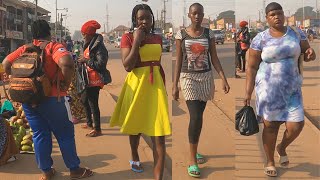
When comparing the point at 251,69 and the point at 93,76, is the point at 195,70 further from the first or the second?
the point at 93,76

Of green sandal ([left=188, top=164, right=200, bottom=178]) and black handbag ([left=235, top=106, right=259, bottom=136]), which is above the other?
black handbag ([left=235, top=106, right=259, bottom=136])

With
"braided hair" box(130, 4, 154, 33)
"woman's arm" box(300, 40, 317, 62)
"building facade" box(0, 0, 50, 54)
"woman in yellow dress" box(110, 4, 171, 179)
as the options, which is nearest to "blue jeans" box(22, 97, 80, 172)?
"woman in yellow dress" box(110, 4, 171, 179)

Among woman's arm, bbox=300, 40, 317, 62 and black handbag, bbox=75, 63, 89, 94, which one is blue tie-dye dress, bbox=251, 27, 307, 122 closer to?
woman's arm, bbox=300, 40, 317, 62

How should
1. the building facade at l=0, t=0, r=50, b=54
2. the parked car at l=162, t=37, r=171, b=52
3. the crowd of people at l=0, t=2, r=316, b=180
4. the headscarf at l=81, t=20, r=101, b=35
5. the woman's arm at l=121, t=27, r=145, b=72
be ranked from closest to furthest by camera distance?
1. the woman's arm at l=121, t=27, r=145, b=72
2. the crowd of people at l=0, t=2, r=316, b=180
3. the parked car at l=162, t=37, r=171, b=52
4. the headscarf at l=81, t=20, r=101, b=35
5. the building facade at l=0, t=0, r=50, b=54

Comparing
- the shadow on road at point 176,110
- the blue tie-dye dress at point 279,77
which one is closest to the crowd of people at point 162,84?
the blue tie-dye dress at point 279,77

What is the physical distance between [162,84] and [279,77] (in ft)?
3.36

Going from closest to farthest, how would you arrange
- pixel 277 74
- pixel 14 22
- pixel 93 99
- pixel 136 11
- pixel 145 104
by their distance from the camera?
1. pixel 136 11
2. pixel 145 104
3. pixel 277 74
4. pixel 93 99
5. pixel 14 22

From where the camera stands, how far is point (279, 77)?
3260 millimetres

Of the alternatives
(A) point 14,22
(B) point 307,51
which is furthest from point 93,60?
(A) point 14,22

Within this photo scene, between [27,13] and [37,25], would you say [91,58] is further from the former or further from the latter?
[27,13]

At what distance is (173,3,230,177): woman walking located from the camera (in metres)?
3.38

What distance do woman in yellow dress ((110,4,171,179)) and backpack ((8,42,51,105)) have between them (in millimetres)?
696

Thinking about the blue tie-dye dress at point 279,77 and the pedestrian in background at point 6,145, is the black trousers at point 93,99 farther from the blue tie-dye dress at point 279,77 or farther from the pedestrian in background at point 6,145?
the blue tie-dye dress at point 279,77

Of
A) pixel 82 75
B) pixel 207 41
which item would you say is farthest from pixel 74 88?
pixel 207 41
